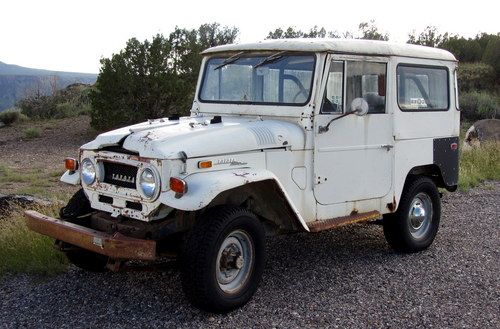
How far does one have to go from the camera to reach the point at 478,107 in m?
21.1

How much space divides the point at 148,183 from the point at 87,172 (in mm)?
767

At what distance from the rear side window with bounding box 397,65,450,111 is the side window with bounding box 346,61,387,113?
→ 0.27 m

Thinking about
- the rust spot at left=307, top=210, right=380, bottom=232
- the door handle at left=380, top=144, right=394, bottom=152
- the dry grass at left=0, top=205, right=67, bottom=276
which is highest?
the door handle at left=380, top=144, right=394, bottom=152

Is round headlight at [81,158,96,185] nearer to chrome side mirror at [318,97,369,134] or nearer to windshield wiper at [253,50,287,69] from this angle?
windshield wiper at [253,50,287,69]

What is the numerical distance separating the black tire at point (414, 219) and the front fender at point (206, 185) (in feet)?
6.98

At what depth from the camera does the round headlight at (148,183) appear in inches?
184

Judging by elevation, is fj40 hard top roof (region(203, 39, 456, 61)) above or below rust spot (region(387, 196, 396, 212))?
above

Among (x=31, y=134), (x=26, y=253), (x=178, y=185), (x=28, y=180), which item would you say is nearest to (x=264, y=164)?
(x=178, y=185)

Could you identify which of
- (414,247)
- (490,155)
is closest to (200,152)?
(414,247)

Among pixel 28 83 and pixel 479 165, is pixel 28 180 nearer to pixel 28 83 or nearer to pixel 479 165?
pixel 479 165

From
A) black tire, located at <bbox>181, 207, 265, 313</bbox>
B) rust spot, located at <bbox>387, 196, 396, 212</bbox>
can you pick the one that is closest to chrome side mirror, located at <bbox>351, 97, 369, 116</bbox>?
rust spot, located at <bbox>387, 196, 396, 212</bbox>

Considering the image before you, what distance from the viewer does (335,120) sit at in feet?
18.7

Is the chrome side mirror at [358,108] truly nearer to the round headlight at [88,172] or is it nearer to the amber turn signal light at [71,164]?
the round headlight at [88,172]

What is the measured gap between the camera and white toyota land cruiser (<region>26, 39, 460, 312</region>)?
469 centimetres
